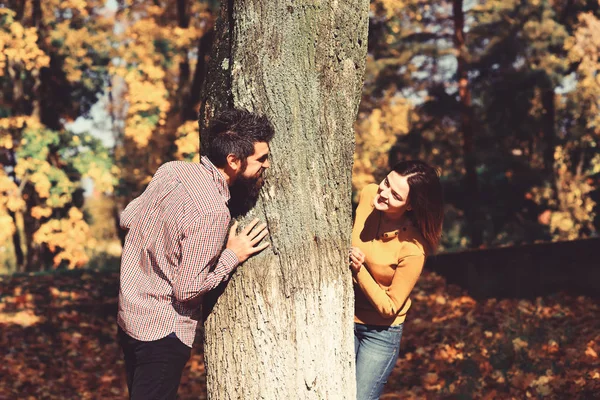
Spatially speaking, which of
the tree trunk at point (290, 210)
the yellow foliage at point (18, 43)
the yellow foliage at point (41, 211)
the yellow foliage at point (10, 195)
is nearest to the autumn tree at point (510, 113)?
the yellow foliage at point (41, 211)

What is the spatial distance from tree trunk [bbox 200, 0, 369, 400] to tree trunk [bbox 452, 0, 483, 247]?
14810mm

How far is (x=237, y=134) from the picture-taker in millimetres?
2820

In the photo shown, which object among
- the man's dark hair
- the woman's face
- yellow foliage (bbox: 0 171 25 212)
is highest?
the man's dark hair

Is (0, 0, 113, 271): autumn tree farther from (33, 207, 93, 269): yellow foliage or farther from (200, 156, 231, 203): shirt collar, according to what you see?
(200, 156, 231, 203): shirt collar

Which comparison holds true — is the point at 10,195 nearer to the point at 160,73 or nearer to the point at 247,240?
the point at 160,73

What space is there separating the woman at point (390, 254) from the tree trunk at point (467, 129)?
1410 centimetres

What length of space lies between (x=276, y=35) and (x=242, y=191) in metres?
0.72

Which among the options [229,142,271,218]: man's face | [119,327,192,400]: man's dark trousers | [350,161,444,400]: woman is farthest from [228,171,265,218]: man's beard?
[350,161,444,400]: woman

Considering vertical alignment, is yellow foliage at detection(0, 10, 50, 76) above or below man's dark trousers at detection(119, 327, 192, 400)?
above

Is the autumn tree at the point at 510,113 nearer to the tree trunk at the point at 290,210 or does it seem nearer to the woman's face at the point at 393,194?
the woman's face at the point at 393,194

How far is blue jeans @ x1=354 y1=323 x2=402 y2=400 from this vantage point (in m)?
3.53

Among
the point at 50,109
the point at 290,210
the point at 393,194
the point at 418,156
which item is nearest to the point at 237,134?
the point at 290,210

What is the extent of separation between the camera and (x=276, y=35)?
Result: 9.49ft

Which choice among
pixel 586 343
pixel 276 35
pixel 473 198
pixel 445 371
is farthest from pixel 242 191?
pixel 473 198
